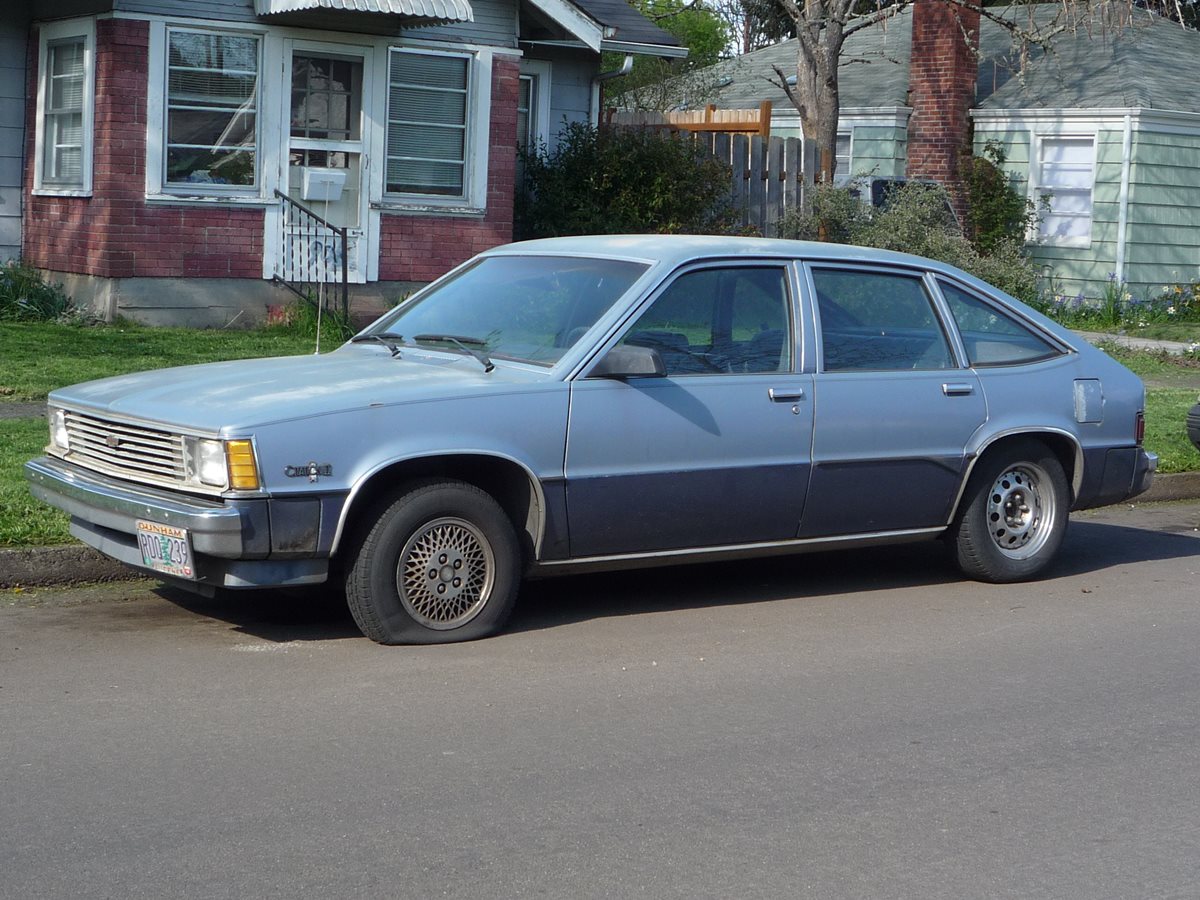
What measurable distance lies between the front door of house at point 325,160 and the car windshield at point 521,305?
8671 millimetres

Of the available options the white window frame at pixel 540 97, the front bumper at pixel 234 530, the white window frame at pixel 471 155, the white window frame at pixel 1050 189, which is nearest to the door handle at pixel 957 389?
the front bumper at pixel 234 530

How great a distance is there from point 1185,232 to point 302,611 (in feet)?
63.1

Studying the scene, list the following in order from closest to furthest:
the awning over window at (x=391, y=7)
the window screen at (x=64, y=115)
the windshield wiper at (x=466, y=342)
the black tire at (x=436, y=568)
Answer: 1. the black tire at (x=436, y=568)
2. the windshield wiper at (x=466, y=342)
3. the awning over window at (x=391, y=7)
4. the window screen at (x=64, y=115)

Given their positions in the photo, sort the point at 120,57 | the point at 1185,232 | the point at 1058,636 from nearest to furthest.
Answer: the point at 1058,636
the point at 120,57
the point at 1185,232

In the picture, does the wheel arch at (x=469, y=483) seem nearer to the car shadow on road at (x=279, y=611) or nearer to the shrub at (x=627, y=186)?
the car shadow on road at (x=279, y=611)

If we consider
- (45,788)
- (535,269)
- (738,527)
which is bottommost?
(45,788)

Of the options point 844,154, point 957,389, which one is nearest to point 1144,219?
point 844,154

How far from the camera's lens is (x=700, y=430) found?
6.81m

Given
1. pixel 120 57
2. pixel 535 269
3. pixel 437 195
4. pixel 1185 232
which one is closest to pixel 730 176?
pixel 437 195

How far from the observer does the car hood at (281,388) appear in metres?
6.06

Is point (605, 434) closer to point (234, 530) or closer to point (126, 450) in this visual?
point (234, 530)

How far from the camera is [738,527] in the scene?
7.02 m

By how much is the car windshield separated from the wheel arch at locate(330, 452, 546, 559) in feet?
1.70

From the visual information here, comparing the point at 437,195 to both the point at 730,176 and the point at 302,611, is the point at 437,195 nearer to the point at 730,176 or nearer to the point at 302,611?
the point at 730,176
